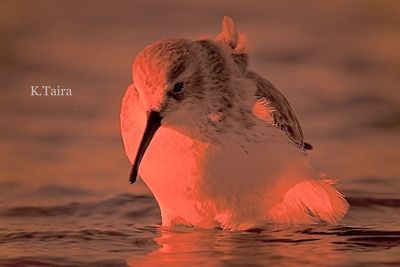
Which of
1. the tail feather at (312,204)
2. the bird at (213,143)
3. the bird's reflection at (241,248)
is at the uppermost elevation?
the bird at (213,143)

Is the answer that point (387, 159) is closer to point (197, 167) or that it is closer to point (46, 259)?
point (197, 167)

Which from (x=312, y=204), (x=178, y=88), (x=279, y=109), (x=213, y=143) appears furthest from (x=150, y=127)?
(x=312, y=204)

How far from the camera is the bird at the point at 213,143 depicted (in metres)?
5.30

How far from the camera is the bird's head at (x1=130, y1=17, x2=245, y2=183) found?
Answer: 5.21m

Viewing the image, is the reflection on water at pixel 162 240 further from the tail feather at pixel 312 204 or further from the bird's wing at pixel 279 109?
the bird's wing at pixel 279 109

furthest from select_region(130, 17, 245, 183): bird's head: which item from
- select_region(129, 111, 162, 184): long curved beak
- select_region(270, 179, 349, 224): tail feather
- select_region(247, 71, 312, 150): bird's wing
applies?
select_region(270, 179, 349, 224): tail feather

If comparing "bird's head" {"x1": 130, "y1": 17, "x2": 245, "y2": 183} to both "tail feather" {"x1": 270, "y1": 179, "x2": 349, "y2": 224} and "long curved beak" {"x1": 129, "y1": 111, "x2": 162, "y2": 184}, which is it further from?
"tail feather" {"x1": 270, "y1": 179, "x2": 349, "y2": 224}

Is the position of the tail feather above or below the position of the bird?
below

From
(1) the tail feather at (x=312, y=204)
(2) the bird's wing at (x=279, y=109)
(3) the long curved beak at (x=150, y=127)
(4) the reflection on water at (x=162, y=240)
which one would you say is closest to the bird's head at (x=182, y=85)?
(3) the long curved beak at (x=150, y=127)

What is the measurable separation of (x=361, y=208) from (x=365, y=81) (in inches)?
53.1

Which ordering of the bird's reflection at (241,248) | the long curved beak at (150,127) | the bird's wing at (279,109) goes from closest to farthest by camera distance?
the bird's reflection at (241,248)
the long curved beak at (150,127)
the bird's wing at (279,109)

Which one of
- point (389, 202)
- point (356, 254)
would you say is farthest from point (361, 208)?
point (356, 254)

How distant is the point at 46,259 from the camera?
5.13 meters

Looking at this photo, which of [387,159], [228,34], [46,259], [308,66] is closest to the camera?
[46,259]
